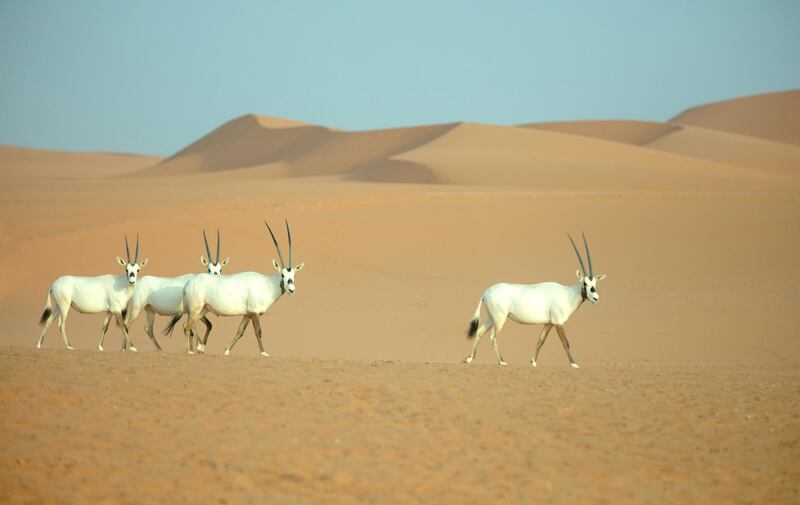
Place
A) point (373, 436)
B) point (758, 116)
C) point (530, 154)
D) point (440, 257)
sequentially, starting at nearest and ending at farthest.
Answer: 1. point (373, 436)
2. point (440, 257)
3. point (530, 154)
4. point (758, 116)

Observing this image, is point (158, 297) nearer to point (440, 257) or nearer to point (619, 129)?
point (440, 257)

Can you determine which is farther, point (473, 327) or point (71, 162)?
point (71, 162)

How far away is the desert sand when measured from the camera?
7793 millimetres

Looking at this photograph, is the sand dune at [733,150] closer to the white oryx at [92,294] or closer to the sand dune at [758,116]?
the sand dune at [758,116]

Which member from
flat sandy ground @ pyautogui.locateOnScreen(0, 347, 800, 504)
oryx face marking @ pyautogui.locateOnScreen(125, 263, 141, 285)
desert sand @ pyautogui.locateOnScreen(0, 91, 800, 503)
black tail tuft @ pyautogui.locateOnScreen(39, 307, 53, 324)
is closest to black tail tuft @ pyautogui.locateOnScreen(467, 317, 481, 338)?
desert sand @ pyautogui.locateOnScreen(0, 91, 800, 503)

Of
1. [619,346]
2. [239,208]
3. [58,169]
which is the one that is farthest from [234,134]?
[619,346]

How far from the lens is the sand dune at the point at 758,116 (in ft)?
311

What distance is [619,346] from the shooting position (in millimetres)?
18188

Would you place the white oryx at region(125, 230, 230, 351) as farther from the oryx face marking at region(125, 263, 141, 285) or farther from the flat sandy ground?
the flat sandy ground

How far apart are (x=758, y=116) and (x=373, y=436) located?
100 m

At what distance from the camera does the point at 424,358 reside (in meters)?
17.4

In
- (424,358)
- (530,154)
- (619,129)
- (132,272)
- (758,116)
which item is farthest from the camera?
(758,116)

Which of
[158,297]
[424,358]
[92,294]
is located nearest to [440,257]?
[424,358]

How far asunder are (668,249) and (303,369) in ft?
54.0
